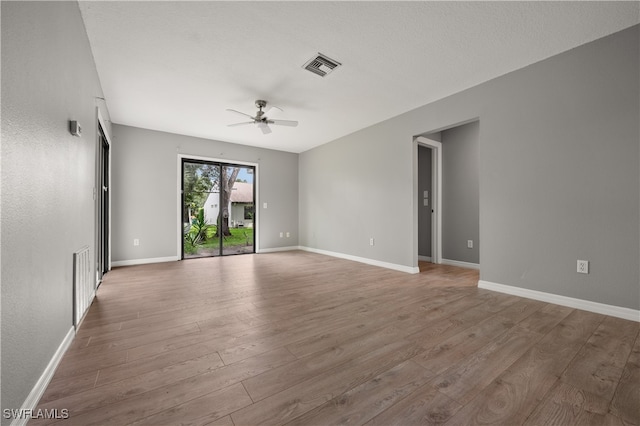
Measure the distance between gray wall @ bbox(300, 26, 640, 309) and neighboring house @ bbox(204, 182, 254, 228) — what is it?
4.02m

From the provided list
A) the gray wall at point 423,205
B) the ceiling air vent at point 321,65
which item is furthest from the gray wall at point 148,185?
the gray wall at point 423,205

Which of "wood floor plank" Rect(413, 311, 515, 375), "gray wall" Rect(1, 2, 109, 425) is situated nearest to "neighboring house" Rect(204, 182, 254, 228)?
"gray wall" Rect(1, 2, 109, 425)

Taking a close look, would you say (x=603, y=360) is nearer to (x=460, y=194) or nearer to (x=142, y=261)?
(x=460, y=194)

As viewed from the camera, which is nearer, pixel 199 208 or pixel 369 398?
pixel 369 398

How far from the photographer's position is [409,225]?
4.07m

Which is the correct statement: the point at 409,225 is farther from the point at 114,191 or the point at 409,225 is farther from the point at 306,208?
the point at 114,191

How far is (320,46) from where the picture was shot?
250 cm

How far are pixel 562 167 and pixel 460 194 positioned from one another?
2120 millimetres

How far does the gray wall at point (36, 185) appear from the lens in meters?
1.05

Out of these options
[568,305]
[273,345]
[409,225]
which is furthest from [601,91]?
[273,345]

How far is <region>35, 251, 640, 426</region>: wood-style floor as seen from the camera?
1.18 metres

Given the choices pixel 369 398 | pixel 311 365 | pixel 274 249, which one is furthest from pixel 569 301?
pixel 274 249

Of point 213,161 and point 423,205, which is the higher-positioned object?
point 213,161

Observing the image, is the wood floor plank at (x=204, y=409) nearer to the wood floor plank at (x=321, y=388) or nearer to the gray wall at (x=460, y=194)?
the wood floor plank at (x=321, y=388)
